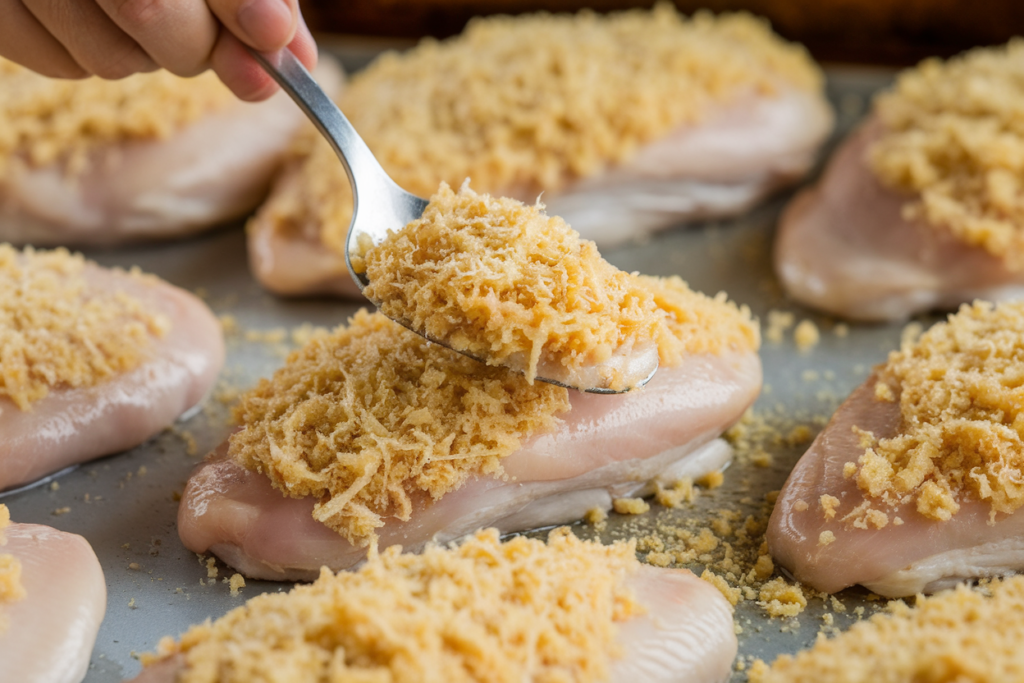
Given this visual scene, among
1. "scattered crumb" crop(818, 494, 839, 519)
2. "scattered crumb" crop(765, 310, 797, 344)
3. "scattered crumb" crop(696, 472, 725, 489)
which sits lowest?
"scattered crumb" crop(765, 310, 797, 344)

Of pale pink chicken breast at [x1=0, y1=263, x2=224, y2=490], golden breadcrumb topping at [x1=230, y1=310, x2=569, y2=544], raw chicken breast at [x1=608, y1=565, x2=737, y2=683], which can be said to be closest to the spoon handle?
golden breadcrumb topping at [x1=230, y1=310, x2=569, y2=544]

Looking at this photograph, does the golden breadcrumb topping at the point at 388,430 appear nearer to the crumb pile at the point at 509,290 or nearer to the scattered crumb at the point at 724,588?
the crumb pile at the point at 509,290

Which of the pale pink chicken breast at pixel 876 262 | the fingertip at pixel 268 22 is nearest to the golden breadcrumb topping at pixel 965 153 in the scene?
the pale pink chicken breast at pixel 876 262

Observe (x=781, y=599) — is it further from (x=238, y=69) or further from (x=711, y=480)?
(x=238, y=69)

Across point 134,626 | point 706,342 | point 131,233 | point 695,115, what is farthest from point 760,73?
point 134,626

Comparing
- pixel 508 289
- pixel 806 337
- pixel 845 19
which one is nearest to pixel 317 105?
pixel 508 289

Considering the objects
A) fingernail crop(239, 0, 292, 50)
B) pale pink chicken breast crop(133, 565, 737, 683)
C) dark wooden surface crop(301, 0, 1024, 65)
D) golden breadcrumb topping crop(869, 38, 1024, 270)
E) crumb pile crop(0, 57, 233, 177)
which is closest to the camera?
pale pink chicken breast crop(133, 565, 737, 683)

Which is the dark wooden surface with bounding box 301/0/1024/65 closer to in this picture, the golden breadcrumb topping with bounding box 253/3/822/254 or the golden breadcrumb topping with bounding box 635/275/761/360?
the golden breadcrumb topping with bounding box 253/3/822/254
